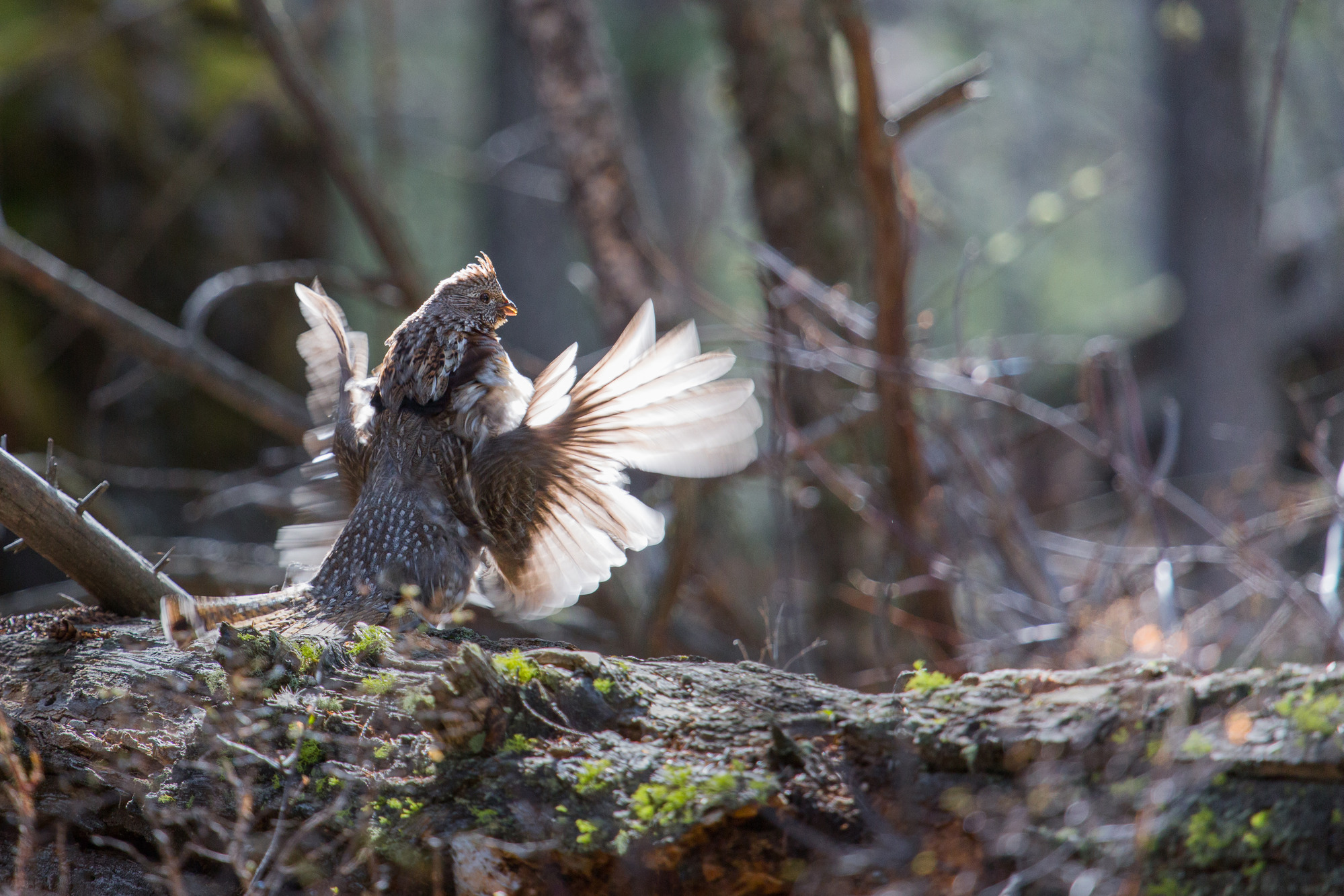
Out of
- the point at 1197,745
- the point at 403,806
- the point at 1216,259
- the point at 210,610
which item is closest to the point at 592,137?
the point at 210,610

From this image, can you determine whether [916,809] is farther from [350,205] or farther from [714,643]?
[350,205]

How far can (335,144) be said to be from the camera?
5559mm

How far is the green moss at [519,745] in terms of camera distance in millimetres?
2014

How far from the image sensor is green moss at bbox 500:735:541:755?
201cm

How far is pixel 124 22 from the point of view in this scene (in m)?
5.62

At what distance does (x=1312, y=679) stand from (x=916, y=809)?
725mm

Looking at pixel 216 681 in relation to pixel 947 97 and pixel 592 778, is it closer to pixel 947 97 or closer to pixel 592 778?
pixel 592 778

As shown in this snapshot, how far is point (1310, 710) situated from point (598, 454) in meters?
1.94

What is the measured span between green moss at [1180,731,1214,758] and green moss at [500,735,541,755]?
1.21m

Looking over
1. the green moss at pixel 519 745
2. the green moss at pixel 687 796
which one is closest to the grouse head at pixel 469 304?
the green moss at pixel 519 745

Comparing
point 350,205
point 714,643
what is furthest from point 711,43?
point 714,643

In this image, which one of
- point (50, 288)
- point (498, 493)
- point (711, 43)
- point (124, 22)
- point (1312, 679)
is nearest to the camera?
point (1312, 679)

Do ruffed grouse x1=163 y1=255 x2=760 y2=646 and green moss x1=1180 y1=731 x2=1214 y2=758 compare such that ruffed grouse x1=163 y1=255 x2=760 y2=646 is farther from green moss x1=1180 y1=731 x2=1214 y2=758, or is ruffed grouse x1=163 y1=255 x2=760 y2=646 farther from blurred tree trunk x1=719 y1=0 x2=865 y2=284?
blurred tree trunk x1=719 y1=0 x2=865 y2=284

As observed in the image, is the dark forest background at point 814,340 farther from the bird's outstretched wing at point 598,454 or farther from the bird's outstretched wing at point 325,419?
the bird's outstretched wing at point 325,419
